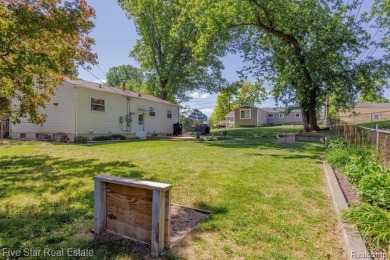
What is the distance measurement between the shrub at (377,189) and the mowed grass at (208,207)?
1.97 ft

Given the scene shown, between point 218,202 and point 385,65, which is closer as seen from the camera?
point 218,202

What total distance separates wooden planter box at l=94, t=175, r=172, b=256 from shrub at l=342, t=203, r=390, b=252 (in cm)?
225

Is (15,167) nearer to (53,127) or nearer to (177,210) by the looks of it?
(177,210)

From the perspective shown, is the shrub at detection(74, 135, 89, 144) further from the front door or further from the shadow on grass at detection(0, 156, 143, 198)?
the front door

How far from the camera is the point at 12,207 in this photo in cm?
403

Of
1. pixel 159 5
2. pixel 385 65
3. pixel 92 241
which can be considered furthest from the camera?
pixel 159 5

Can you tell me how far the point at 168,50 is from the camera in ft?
82.8

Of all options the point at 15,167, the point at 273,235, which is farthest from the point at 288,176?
the point at 15,167

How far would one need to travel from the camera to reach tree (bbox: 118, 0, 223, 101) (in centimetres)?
2383

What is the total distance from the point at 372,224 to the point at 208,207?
2141mm

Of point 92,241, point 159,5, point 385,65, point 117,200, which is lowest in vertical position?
point 92,241

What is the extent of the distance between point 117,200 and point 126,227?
13.0 inches

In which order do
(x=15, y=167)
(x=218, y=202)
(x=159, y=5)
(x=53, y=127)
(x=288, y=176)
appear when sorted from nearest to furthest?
1. (x=218, y=202)
2. (x=288, y=176)
3. (x=15, y=167)
4. (x=53, y=127)
5. (x=159, y=5)

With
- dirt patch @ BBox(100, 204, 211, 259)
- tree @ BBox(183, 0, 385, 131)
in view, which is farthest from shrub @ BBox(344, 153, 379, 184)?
tree @ BBox(183, 0, 385, 131)
